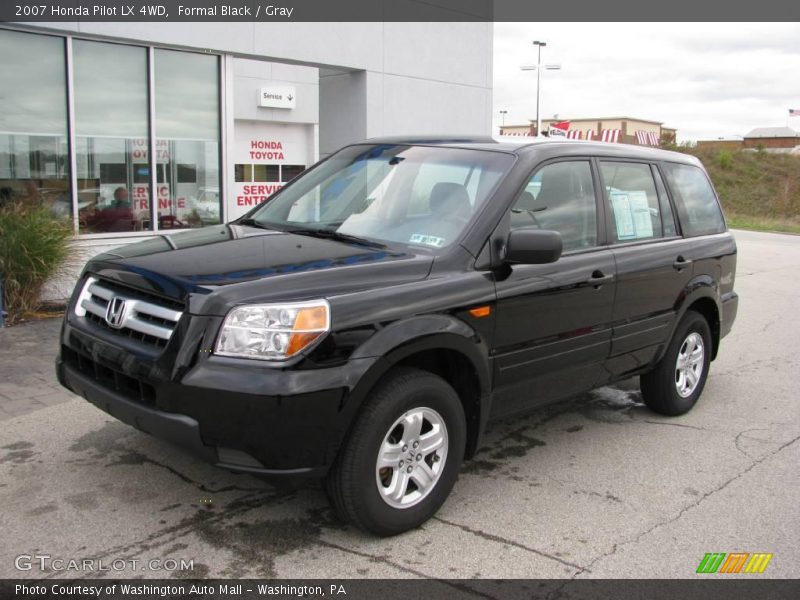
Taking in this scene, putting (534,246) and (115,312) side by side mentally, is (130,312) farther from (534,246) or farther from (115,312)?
(534,246)

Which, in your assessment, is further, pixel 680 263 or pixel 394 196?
pixel 680 263

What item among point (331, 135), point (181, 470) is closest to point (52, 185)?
point (331, 135)

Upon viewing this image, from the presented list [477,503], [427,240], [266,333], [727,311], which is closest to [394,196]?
[427,240]

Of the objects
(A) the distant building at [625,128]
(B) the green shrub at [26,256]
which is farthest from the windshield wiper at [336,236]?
(A) the distant building at [625,128]

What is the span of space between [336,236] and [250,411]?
140 centimetres

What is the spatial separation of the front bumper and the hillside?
145ft

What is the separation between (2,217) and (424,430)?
246 inches

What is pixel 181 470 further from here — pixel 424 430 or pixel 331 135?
pixel 331 135

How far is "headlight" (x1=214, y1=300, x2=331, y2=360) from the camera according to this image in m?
3.35

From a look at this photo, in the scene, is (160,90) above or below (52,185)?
above

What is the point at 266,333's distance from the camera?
132 inches

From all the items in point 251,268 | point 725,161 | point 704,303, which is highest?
point 725,161

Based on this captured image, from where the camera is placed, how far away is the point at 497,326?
4148 mm

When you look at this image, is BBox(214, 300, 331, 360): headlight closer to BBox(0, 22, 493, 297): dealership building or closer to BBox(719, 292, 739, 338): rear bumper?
BBox(719, 292, 739, 338): rear bumper
